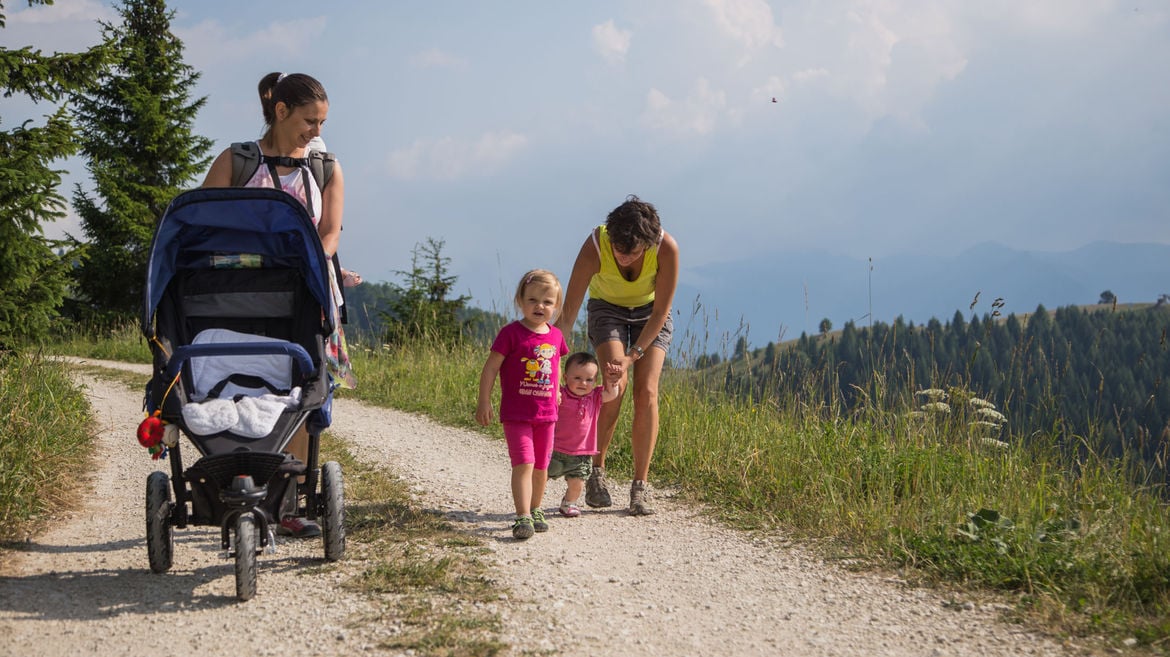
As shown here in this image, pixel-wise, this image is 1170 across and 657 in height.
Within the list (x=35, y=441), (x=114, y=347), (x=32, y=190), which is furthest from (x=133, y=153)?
(x=35, y=441)

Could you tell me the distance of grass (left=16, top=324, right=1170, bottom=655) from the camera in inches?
168

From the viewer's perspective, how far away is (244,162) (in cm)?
500

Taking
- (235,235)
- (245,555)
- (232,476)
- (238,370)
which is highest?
(235,235)

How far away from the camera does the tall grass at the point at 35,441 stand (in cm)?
552

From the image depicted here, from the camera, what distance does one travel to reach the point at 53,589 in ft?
14.5

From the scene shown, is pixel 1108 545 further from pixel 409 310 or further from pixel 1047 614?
pixel 409 310

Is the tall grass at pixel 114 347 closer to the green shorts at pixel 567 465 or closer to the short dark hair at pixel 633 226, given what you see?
the green shorts at pixel 567 465

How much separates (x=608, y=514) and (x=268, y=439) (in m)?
2.68

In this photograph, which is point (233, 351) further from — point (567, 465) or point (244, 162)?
point (567, 465)

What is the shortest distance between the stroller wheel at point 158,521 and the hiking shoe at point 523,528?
1.84 m

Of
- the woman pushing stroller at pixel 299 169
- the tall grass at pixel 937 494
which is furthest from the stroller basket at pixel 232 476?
the tall grass at pixel 937 494

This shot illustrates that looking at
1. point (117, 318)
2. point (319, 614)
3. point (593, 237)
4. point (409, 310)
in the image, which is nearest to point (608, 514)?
point (593, 237)

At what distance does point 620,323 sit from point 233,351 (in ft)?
8.40

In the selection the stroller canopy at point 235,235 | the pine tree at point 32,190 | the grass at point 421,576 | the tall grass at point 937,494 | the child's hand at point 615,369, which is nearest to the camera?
the grass at point 421,576
